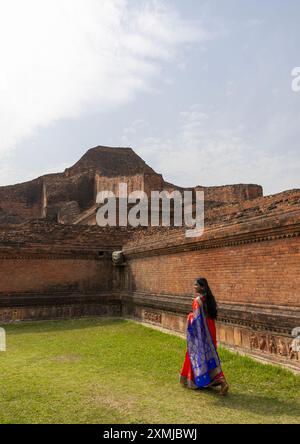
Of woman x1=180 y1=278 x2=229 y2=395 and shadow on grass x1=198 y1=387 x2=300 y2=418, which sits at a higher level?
woman x1=180 y1=278 x2=229 y2=395

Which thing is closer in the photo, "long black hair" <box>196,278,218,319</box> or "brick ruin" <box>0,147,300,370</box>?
"long black hair" <box>196,278,218,319</box>

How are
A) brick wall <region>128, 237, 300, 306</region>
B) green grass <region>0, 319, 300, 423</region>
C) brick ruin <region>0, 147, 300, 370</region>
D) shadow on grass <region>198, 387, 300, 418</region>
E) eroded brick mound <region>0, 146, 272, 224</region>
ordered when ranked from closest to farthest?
green grass <region>0, 319, 300, 423</region>, shadow on grass <region>198, 387, 300, 418</region>, brick wall <region>128, 237, 300, 306</region>, brick ruin <region>0, 147, 300, 370</region>, eroded brick mound <region>0, 146, 272, 224</region>

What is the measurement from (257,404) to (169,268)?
5396 millimetres

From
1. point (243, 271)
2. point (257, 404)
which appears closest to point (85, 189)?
point (243, 271)

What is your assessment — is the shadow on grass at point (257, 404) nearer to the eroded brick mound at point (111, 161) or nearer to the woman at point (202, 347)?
the woman at point (202, 347)

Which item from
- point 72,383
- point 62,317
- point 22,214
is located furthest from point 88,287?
point 22,214

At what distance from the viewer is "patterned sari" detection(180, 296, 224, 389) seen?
509cm

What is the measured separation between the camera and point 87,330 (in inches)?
400

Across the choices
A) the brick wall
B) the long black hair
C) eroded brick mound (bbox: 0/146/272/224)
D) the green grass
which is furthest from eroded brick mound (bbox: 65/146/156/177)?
the long black hair

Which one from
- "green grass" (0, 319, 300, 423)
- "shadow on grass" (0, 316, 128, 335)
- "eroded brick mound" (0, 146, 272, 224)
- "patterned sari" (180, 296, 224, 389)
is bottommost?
"shadow on grass" (0, 316, 128, 335)

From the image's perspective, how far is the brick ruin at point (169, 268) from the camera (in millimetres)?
6000

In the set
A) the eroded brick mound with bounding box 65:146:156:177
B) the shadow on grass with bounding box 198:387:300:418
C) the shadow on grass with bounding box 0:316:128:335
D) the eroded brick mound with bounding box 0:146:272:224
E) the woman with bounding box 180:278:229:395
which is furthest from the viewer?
the eroded brick mound with bounding box 65:146:156:177

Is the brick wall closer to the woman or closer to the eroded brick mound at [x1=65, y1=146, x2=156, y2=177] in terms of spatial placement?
the woman
